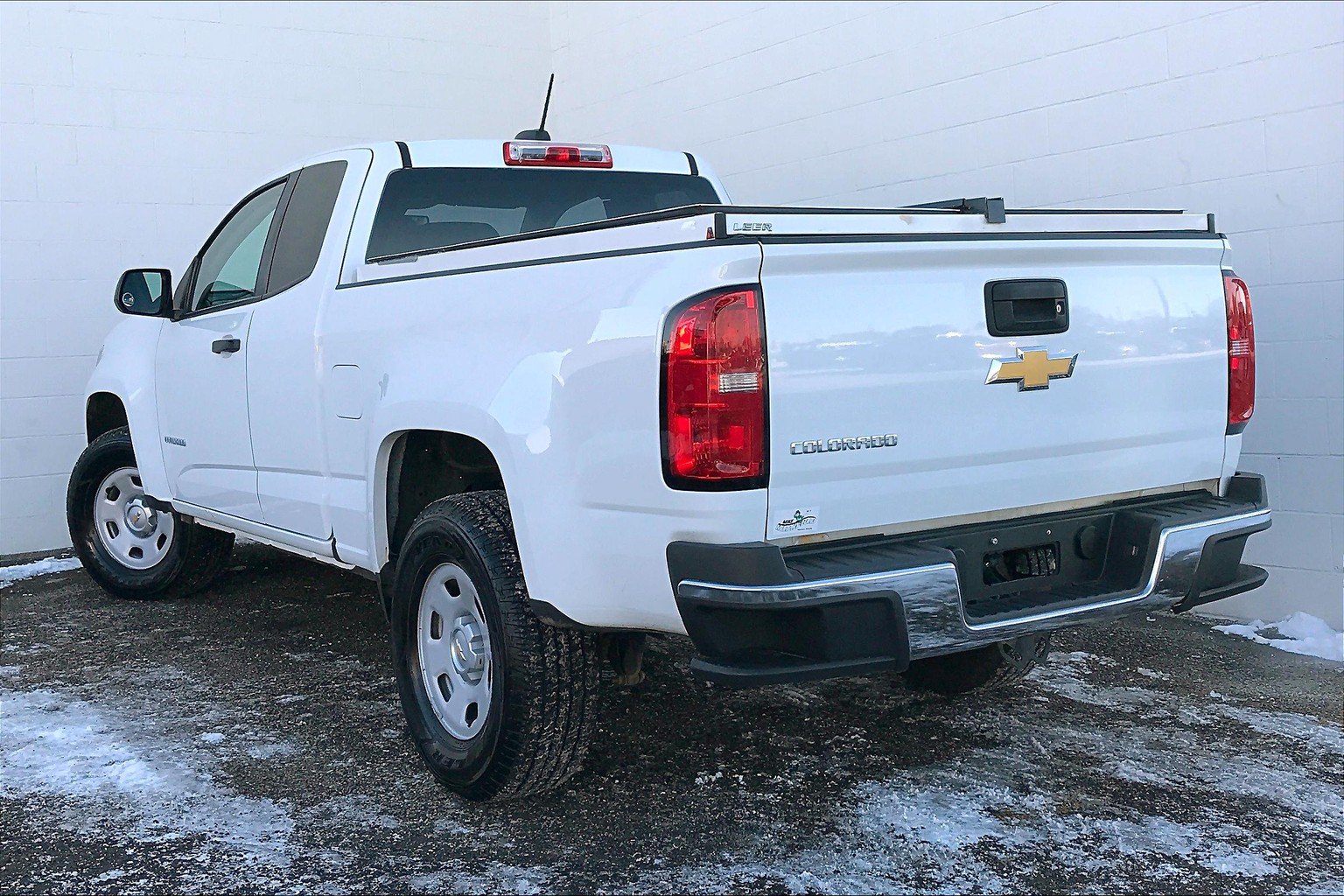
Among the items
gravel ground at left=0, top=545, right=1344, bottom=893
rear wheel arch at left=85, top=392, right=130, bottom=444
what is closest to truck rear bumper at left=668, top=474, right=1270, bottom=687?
gravel ground at left=0, top=545, right=1344, bottom=893

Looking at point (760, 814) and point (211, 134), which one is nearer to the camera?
point (760, 814)

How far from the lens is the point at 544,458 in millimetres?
3262

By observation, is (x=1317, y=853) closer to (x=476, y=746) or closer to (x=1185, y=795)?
(x=1185, y=795)

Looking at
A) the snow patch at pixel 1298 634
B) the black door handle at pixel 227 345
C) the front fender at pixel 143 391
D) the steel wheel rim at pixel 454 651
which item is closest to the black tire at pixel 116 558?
the front fender at pixel 143 391

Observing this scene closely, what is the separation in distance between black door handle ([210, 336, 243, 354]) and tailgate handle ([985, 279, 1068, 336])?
10.2 ft

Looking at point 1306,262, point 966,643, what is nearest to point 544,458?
point 966,643

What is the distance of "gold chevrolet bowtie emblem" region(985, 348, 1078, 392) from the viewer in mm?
3264

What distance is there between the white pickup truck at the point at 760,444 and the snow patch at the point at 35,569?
4047mm

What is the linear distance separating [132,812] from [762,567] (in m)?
2.17

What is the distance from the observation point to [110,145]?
851 centimetres

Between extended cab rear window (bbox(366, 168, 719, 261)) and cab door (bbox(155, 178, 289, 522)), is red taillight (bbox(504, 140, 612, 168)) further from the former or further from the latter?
cab door (bbox(155, 178, 289, 522))

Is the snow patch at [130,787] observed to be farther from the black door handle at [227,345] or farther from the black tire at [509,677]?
the black door handle at [227,345]

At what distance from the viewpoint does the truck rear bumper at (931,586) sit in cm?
292

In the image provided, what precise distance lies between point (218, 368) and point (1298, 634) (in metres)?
4.77
